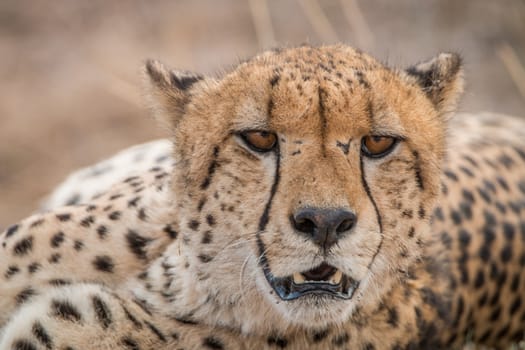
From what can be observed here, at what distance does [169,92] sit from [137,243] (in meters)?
0.46

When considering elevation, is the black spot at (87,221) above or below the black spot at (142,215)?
below

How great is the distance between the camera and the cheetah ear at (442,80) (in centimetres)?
264

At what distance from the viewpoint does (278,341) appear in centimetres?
248

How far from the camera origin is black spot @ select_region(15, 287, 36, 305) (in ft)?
8.72

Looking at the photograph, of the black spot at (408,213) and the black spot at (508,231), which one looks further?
the black spot at (508,231)

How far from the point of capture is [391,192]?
232 centimetres

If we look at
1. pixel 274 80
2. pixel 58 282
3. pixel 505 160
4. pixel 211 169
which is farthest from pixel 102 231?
pixel 505 160

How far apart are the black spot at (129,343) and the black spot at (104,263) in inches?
11.2

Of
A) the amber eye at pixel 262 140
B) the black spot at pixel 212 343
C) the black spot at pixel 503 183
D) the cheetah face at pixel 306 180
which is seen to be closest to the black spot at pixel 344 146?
the cheetah face at pixel 306 180

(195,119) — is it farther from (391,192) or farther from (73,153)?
(73,153)

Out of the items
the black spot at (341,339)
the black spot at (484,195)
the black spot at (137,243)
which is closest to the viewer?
the black spot at (341,339)

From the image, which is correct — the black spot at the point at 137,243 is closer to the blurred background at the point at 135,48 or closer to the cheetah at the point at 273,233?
the cheetah at the point at 273,233

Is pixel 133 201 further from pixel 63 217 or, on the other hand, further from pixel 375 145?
pixel 375 145

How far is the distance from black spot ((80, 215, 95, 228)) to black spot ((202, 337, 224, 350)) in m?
0.54
